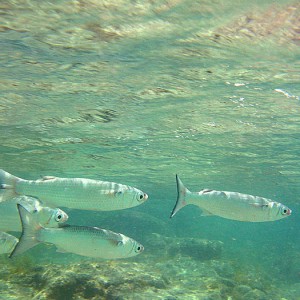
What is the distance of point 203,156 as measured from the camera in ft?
82.3

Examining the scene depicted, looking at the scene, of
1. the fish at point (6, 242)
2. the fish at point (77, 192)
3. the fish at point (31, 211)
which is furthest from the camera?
the fish at point (6, 242)

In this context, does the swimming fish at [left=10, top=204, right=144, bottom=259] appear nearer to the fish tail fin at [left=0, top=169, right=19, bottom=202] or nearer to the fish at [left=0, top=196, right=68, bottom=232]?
the fish at [left=0, top=196, right=68, bottom=232]

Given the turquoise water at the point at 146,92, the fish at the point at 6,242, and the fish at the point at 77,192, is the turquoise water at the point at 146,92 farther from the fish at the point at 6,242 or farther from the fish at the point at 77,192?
the fish at the point at 77,192

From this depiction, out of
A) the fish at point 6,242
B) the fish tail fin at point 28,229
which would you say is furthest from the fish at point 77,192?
the fish at point 6,242

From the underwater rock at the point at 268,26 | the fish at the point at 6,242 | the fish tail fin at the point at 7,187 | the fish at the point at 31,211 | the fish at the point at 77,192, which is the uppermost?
the underwater rock at the point at 268,26

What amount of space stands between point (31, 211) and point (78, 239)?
1.42m

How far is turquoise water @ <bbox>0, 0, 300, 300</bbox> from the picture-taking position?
818 cm

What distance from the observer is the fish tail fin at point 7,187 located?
7.02 metres

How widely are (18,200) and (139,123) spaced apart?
9798 mm

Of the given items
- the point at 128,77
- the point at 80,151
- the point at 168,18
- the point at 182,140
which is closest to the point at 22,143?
the point at 80,151

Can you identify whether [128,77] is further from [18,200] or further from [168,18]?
[18,200]

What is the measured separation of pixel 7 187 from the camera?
7023mm

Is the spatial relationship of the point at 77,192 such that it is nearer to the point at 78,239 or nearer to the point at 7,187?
the point at 78,239

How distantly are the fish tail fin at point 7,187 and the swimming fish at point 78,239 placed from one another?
80 cm
